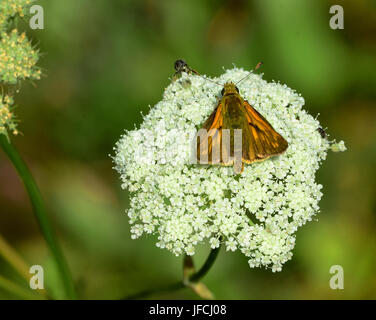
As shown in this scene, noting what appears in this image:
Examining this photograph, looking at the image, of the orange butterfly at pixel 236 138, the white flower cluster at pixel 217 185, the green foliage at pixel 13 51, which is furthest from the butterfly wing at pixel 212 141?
the green foliage at pixel 13 51

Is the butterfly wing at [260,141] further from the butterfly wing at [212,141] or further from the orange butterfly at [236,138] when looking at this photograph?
the butterfly wing at [212,141]

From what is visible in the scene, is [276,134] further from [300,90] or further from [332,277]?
[332,277]

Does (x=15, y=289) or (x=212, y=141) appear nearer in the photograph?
(x=212, y=141)

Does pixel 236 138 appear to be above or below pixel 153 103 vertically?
below

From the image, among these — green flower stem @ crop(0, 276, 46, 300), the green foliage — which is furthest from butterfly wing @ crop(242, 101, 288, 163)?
green flower stem @ crop(0, 276, 46, 300)

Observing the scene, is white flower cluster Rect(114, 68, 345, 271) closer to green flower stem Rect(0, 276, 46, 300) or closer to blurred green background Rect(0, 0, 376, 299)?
green flower stem Rect(0, 276, 46, 300)

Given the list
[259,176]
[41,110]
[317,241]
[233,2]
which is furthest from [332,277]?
[41,110]

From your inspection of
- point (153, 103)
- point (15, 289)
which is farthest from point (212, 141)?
point (153, 103)

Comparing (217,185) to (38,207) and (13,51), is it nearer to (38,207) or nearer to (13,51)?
(38,207)
